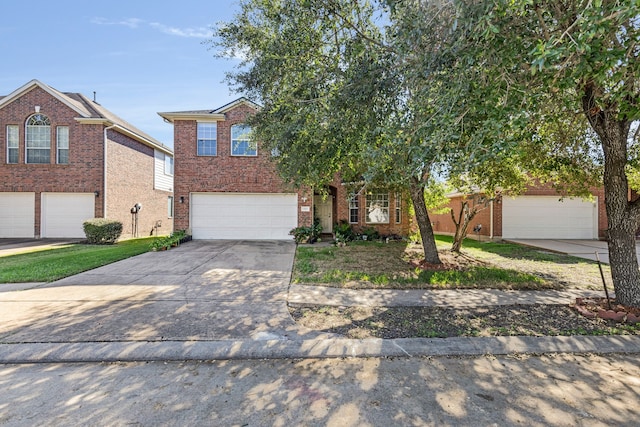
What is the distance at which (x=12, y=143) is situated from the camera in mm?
14148

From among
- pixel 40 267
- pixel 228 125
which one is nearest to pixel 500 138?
pixel 40 267

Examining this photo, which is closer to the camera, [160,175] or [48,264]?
[48,264]

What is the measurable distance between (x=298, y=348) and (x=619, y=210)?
5209mm

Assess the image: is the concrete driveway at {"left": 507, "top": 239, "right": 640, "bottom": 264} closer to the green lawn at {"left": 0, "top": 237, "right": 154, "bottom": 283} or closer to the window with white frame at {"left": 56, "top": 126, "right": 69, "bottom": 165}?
the green lawn at {"left": 0, "top": 237, "right": 154, "bottom": 283}

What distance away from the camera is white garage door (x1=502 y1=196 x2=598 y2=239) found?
51.2 ft

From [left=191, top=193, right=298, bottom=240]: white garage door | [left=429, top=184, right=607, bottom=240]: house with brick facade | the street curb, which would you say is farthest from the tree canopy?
[left=429, top=184, right=607, bottom=240]: house with brick facade

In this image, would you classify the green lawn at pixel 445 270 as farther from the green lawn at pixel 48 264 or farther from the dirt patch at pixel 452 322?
the green lawn at pixel 48 264

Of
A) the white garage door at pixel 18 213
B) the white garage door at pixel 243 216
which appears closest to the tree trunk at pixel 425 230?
the white garage door at pixel 243 216

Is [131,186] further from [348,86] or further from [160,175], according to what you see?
[348,86]

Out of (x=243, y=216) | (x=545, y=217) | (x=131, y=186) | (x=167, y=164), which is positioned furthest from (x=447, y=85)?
(x=167, y=164)

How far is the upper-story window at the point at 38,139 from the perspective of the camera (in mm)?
14180

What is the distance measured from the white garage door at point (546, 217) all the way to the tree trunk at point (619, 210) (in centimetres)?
1192

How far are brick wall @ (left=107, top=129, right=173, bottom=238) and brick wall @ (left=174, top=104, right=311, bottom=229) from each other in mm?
3776

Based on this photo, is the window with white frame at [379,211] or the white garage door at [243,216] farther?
the window with white frame at [379,211]
